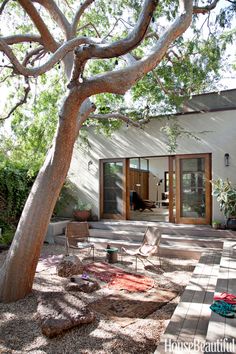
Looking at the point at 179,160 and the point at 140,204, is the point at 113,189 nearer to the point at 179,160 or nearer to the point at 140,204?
the point at 179,160

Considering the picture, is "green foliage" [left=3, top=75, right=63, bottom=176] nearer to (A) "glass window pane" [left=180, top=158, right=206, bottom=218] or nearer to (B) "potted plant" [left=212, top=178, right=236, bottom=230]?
(A) "glass window pane" [left=180, top=158, right=206, bottom=218]

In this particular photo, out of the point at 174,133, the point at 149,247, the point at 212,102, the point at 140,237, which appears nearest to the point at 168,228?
A: the point at 140,237

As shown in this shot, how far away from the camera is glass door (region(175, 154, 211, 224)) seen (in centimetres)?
908

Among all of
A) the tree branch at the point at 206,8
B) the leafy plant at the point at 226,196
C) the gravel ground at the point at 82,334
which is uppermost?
the tree branch at the point at 206,8

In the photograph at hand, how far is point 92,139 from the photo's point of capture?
11.1m

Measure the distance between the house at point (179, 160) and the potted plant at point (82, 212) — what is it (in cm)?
32

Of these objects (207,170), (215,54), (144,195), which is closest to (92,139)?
(207,170)

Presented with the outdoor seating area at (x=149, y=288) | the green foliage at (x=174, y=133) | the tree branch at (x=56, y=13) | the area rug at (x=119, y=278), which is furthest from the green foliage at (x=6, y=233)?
the tree branch at (x=56, y=13)

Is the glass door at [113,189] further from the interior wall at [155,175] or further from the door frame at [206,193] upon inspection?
the interior wall at [155,175]

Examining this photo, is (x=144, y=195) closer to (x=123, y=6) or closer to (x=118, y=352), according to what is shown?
(x=123, y=6)

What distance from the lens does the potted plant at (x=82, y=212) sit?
1040cm

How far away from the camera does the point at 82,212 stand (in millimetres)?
10422

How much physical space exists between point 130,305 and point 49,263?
302 centimetres

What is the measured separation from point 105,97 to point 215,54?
355 cm
